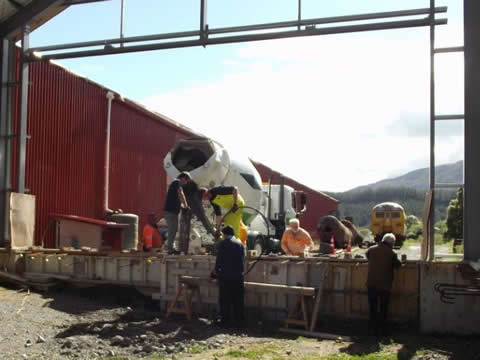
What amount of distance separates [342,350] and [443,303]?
235cm

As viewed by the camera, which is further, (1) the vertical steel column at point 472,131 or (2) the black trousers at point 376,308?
(1) the vertical steel column at point 472,131

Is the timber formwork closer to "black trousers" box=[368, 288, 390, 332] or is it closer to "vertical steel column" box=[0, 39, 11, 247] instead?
"black trousers" box=[368, 288, 390, 332]

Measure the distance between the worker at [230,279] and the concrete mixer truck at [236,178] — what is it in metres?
2.97

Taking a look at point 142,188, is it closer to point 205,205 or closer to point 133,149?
point 133,149

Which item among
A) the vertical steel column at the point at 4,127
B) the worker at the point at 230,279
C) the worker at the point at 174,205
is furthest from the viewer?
the vertical steel column at the point at 4,127

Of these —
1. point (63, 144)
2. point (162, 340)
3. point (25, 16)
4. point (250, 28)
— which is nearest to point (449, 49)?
point (250, 28)

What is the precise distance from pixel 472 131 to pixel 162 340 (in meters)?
6.56

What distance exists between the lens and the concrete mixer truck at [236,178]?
50.4ft

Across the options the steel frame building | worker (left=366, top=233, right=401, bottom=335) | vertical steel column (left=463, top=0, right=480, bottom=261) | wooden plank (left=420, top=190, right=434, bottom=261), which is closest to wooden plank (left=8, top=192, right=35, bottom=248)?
the steel frame building

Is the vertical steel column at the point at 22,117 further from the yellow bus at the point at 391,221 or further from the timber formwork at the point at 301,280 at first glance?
the yellow bus at the point at 391,221

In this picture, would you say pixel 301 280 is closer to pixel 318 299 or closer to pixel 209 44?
pixel 318 299

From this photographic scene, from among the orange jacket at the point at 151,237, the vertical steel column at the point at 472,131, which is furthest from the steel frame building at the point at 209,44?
the orange jacket at the point at 151,237

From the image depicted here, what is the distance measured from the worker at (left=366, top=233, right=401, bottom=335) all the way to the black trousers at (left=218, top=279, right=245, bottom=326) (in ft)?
7.58

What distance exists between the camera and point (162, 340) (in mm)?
10000
